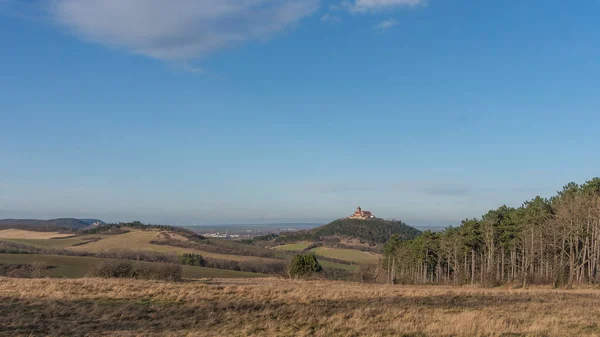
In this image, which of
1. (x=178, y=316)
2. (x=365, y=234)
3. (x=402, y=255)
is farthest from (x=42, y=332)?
(x=365, y=234)

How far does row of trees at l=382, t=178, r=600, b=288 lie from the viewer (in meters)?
46.5

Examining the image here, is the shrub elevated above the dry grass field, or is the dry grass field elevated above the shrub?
the dry grass field

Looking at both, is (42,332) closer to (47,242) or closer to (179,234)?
(47,242)

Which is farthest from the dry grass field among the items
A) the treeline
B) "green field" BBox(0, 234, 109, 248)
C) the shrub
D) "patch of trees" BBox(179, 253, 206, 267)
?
the treeline

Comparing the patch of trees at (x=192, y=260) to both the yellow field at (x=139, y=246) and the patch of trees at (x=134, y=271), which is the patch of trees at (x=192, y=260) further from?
the patch of trees at (x=134, y=271)

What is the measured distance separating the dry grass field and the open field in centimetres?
10782

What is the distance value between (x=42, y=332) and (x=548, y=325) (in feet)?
53.5

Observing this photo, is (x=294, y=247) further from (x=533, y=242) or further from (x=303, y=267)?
(x=533, y=242)

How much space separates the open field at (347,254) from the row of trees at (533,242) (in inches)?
1881

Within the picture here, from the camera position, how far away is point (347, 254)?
141 m

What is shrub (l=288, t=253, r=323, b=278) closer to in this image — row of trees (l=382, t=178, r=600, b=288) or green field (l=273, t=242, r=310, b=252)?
row of trees (l=382, t=178, r=600, b=288)

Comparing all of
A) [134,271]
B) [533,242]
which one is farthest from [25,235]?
[533,242]

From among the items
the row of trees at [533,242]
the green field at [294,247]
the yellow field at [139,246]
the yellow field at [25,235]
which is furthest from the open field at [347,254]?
the yellow field at [25,235]

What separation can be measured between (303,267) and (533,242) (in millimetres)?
29306
